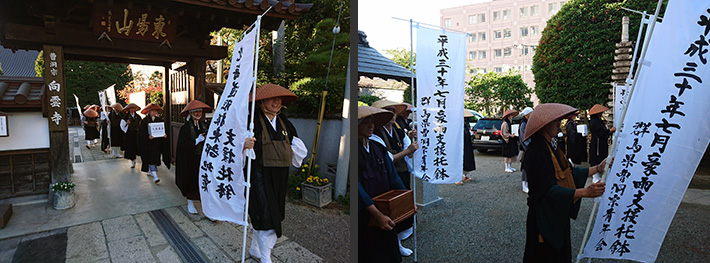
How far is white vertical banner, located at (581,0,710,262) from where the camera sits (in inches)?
101

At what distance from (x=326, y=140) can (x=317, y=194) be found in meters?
0.89

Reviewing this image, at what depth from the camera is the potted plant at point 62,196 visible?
5.27 metres

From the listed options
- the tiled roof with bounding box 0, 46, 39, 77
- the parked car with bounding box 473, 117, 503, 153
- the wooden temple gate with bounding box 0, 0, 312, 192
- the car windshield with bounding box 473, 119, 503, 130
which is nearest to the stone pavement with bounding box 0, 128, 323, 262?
the wooden temple gate with bounding box 0, 0, 312, 192

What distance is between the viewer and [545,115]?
2.64 meters

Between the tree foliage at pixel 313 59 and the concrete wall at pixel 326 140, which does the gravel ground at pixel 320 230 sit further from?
the tree foliage at pixel 313 59

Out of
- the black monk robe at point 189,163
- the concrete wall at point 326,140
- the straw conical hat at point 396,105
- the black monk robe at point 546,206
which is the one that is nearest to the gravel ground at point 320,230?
the concrete wall at point 326,140

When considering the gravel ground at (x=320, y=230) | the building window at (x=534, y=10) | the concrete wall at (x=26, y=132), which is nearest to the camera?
the gravel ground at (x=320, y=230)

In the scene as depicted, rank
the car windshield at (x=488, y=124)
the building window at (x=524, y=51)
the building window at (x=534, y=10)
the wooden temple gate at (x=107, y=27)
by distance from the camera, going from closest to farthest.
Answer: the wooden temple gate at (x=107, y=27), the car windshield at (x=488, y=124), the building window at (x=524, y=51), the building window at (x=534, y=10)

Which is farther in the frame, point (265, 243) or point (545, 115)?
point (265, 243)

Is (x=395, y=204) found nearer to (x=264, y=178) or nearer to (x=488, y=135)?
(x=264, y=178)

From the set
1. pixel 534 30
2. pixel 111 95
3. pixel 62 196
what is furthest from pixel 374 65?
pixel 534 30

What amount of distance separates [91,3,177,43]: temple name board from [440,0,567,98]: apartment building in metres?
32.5

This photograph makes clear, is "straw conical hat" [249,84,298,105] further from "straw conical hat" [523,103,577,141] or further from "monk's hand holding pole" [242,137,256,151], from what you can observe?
"straw conical hat" [523,103,577,141]

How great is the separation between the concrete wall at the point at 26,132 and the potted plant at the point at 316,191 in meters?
4.17
